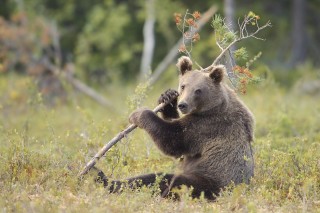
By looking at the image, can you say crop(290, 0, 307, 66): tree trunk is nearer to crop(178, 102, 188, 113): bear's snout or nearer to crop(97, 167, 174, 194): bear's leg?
crop(178, 102, 188, 113): bear's snout

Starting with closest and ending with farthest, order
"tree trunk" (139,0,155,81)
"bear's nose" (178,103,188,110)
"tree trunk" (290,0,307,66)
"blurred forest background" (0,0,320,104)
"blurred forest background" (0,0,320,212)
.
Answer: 1. "blurred forest background" (0,0,320,212)
2. "bear's nose" (178,103,188,110)
3. "blurred forest background" (0,0,320,104)
4. "tree trunk" (139,0,155,81)
5. "tree trunk" (290,0,307,66)

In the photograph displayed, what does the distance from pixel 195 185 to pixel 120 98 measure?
40.2ft

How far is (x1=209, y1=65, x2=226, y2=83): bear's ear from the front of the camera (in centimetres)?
815

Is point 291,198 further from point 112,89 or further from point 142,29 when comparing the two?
point 142,29

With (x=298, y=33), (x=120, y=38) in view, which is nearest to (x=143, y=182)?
(x=120, y=38)

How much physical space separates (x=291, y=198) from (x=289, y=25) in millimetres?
20456

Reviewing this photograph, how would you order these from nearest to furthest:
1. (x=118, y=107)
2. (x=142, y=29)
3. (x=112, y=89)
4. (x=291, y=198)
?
(x=291, y=198) < (x=118, y=107) < (x=112, y=89) < (x=142, y=29)

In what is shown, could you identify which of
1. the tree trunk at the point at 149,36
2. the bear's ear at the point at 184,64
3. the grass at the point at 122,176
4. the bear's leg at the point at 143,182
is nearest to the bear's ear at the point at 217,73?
the bear's ear at the point at 184,64

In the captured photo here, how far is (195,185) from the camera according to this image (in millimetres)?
7777

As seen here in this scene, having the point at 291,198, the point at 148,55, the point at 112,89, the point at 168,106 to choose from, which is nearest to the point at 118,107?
the point at 112,89

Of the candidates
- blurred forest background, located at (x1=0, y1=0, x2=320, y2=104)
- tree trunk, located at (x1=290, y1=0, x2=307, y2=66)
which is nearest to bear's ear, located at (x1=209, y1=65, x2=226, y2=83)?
blurred forest background, located at (x1=0, y1=0, x2=320, y2=104)

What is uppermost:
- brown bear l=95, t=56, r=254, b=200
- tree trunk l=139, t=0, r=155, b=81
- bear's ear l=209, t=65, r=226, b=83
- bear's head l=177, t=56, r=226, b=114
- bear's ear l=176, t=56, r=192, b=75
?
tree trunk l=139, t=0, r=155, b=81

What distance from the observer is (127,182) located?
7.44 metres

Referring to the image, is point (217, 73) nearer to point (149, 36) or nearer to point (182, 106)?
point (182, 106)
